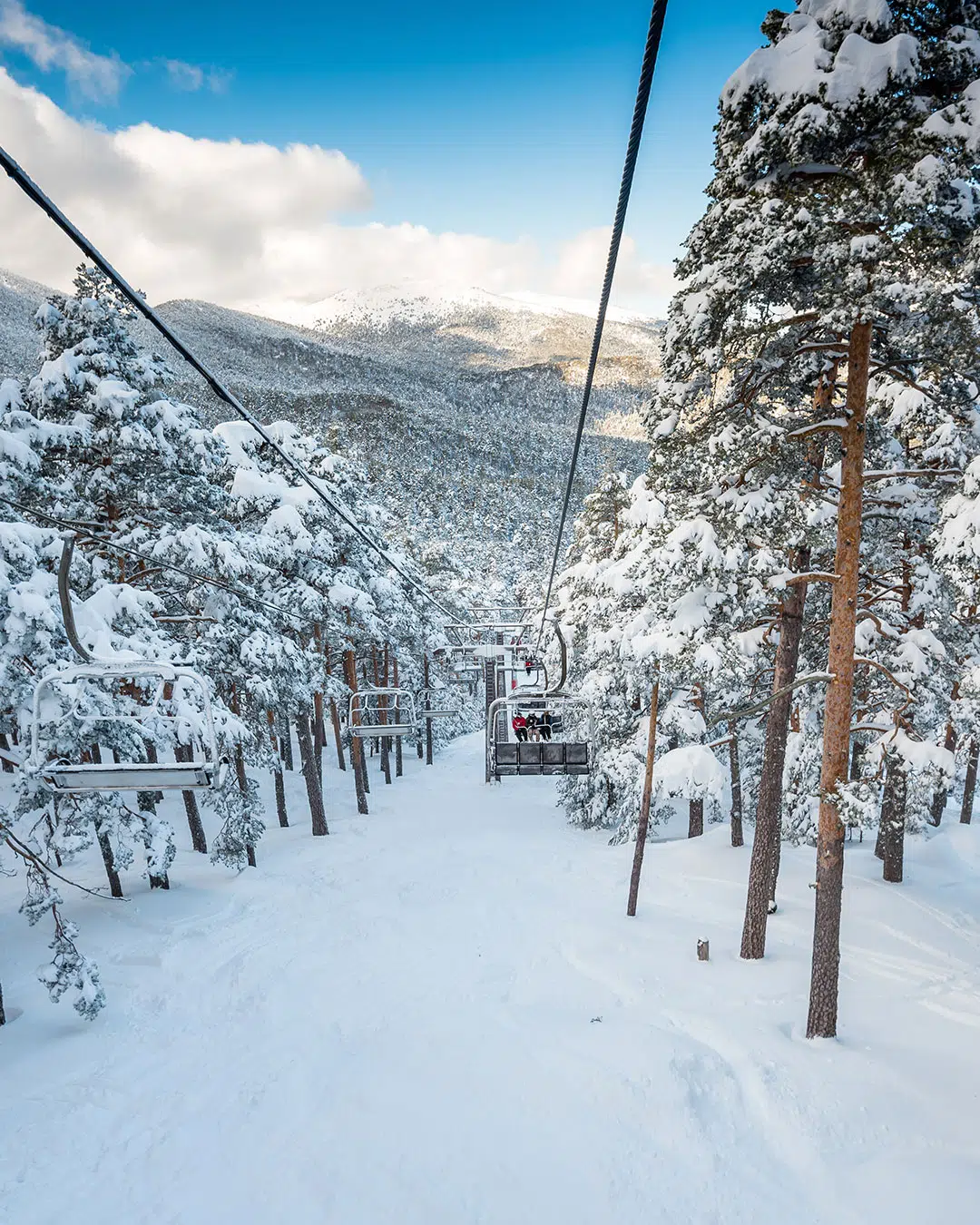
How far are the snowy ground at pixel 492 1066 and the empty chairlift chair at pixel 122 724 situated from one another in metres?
Result: 3.99

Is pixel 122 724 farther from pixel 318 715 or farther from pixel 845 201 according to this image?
pixel 318 715

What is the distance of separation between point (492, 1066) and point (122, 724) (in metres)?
7.96

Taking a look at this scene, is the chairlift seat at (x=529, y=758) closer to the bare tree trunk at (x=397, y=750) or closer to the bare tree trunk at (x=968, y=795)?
the bare tree trunk at (x=968, y=795)

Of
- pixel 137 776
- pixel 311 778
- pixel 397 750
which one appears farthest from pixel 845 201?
pixel 397 750

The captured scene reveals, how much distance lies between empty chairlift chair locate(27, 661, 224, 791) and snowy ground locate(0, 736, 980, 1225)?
3995mm

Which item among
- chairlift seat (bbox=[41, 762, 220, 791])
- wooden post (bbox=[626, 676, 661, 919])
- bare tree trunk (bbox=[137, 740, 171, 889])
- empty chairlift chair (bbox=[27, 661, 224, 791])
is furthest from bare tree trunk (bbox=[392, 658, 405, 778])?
chairlift seat (bbox=[41, 762, 220, 791])

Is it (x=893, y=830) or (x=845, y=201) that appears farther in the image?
(x=893, y=830)

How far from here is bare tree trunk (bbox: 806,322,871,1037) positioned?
24.3 ft

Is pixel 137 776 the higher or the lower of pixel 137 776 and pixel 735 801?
the higher

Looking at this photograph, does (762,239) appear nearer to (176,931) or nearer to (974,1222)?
(974,1222)

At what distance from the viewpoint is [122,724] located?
10992 mm

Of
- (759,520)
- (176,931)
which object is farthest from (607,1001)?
(176,931)

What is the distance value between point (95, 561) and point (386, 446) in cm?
12405

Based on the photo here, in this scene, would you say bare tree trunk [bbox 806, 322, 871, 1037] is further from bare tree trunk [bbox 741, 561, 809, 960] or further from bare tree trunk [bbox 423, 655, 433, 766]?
bare tree trunk [bbox 423, 655, 433, 766]
